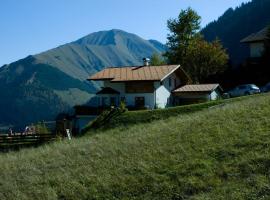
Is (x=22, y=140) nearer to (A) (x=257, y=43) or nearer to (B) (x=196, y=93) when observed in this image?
(B) (x=196, y=93)

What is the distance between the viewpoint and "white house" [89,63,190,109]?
66125 millimetres

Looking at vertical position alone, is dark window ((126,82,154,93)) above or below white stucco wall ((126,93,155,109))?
above

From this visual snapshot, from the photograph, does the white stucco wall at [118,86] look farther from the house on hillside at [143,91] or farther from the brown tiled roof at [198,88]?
the brown tiled roof at [198,88]

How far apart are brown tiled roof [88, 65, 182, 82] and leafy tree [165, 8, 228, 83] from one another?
49.1ft

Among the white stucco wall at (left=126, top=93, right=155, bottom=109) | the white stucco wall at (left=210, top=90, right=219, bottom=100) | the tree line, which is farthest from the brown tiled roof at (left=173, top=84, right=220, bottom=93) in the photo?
the tree line

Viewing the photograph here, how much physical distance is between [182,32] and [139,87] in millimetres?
21422

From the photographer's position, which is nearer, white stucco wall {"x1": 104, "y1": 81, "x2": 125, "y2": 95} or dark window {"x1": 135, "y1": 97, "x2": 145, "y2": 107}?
dark window {"x1": 135, "y1": 97, "x2": 145, "y2": 107}

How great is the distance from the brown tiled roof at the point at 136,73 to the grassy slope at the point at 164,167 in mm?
38254

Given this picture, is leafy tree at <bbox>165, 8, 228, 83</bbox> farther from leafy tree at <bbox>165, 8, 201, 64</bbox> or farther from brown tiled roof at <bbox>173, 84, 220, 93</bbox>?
brown tiled roof at <bbox>173, 84, 220, 93</bbox>

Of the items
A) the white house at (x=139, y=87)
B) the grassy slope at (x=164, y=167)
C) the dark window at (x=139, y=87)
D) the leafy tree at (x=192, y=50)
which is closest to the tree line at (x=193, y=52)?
the leafy tree at (x=192, y=50)

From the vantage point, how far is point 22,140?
163 feet

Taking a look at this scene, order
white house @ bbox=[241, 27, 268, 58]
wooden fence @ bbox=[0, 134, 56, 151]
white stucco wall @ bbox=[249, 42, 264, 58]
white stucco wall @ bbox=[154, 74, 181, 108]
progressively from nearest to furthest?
1. wooden fence @ bbox=[0, 134, 56, 151]
2. white stucco wall @ bbox=[154, 74, 181, 108]
3. white house @ bbox=[241, 27, 268, 58]
4. white stucco wall @ bbox=[249, 42, 264, 58]

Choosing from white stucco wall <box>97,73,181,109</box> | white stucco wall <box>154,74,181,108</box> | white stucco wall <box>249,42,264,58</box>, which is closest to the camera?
white stucco wall <box>97,73,181,109</box>

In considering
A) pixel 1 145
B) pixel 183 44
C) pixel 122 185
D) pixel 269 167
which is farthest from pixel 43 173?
pixel 183 44
